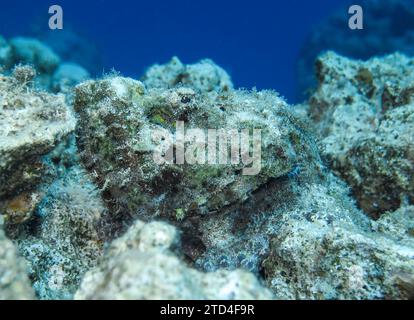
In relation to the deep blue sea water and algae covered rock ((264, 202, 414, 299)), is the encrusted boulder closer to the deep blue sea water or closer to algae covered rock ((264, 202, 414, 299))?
algae covered rock ((264, 202, 414, 299))

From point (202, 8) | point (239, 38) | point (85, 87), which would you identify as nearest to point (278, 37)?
point (239, 38)

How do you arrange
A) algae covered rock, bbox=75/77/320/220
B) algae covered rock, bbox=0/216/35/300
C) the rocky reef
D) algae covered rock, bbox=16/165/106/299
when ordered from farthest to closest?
the rocky reef
algae covered rock, bbox=75/77/320/220
algae covered rock, bbox=16/165/106/299
algae covered rock, bbox=0/216/35/300

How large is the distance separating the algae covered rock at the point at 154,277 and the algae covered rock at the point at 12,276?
0.34m

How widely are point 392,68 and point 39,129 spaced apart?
5664 millimetres

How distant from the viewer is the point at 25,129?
278cm

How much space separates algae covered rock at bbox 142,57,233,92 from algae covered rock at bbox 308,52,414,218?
165 cm

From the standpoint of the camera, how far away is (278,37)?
47844 mm

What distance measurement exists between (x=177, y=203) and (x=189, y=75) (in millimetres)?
4040

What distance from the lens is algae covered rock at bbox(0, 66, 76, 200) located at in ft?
8.86

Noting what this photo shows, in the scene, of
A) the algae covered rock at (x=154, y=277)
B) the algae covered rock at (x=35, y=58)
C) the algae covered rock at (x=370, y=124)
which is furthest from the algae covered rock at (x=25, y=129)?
the algae covered rock at (x=35, y=58)

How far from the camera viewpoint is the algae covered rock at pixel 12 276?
218 centimetres

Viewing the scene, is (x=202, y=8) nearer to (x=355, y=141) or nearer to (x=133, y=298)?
(x=355, y=141)

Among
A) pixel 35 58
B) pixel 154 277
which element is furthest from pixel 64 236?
pixel 35 58

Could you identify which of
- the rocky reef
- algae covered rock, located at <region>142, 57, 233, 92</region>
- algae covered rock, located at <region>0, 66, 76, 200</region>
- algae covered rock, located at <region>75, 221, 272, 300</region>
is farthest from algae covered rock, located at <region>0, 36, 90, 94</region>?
the rocky reef
